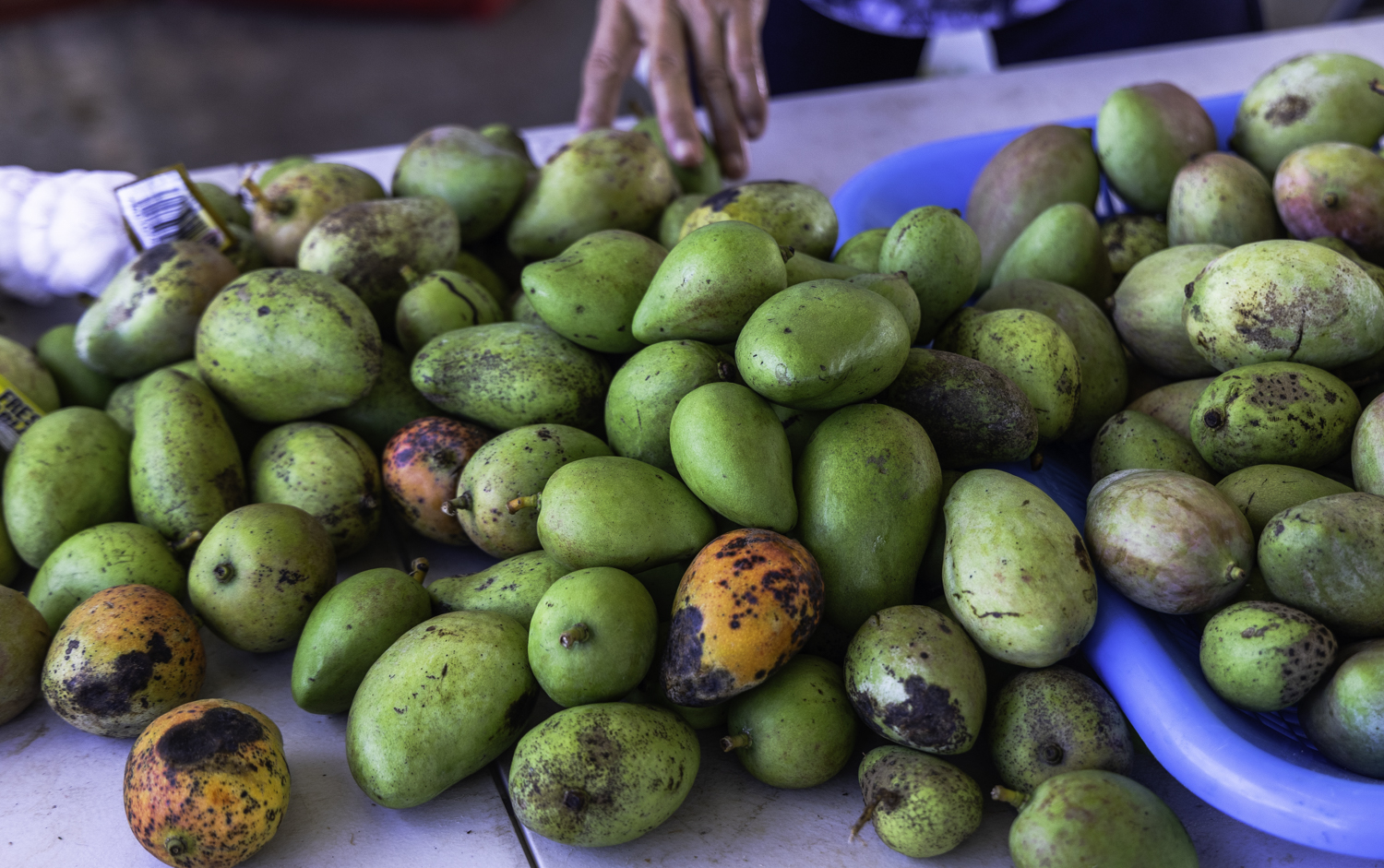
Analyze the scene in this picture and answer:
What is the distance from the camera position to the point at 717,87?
2357 millimetres

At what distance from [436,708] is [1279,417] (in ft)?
3.41

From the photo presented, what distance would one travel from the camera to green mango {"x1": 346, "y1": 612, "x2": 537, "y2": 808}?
3.25ft

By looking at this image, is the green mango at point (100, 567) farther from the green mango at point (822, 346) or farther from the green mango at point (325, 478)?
the green mango at point (822, 346)

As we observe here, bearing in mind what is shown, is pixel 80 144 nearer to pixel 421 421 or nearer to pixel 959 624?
pixel 421 421

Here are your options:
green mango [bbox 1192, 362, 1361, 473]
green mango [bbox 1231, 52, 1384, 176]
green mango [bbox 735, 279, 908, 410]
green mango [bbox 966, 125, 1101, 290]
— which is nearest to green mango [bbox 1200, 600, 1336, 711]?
green mango [bbox 1192, 362, 1361, 473]

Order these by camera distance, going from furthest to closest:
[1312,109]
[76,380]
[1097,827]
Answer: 1. [1312,109]
2. [76,380]
3. [1097,827]

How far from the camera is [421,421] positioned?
1.37m

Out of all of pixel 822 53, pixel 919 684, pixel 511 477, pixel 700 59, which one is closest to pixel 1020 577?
pixel 919 684

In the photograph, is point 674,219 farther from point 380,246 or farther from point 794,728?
point 794,728

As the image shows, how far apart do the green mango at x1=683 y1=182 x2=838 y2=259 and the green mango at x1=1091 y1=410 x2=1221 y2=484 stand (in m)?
0.51

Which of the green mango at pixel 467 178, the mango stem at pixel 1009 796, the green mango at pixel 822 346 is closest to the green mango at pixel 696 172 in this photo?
the green mango at pixel 467 178

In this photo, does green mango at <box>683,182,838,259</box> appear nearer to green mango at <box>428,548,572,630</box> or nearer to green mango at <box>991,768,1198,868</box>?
green mango at <box>428,548,572,630</box>

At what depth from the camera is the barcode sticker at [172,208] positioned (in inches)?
65.0

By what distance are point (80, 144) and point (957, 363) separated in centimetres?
517
